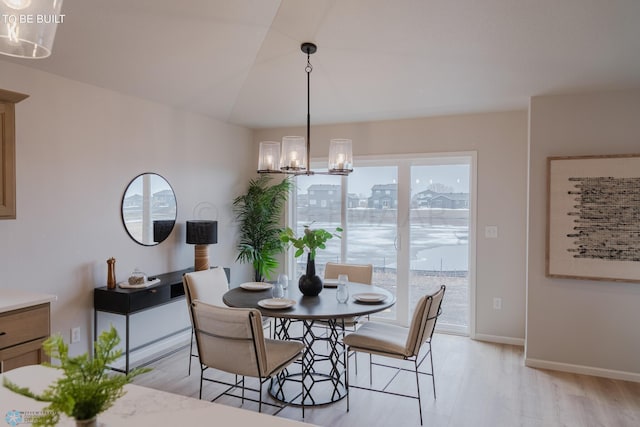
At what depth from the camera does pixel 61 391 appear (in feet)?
2.78

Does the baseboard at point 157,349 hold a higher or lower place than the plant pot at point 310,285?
lower

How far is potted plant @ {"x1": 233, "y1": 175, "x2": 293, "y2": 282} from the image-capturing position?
5145 millimetres

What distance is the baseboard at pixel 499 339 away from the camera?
438cm

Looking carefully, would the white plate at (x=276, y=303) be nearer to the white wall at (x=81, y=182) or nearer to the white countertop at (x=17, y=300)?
the white countertop at (x=17, y=300)

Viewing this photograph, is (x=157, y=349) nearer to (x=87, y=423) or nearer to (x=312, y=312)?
(x=312, y=312)

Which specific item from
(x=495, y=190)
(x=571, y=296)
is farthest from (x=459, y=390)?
(x=495, y=190)

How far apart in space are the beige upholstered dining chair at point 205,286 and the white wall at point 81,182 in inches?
33.3

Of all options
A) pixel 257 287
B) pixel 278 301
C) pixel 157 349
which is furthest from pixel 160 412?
pixel 157 349

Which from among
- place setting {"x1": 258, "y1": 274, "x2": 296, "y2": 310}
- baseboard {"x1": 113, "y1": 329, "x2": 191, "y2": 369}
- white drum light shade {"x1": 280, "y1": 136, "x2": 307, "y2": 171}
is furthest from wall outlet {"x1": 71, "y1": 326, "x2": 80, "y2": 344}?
white drum light shade {"x1": 280, "y1": 136, "x2": 307, "y2": 171}

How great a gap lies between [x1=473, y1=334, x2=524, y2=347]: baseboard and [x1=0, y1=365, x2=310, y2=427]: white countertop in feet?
12.9

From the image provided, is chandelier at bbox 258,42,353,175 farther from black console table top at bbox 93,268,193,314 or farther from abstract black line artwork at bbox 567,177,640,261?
abstract black line artwork at bbox 567,177,640,261

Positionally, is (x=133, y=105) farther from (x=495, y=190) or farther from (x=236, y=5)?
(x=495, y=190)

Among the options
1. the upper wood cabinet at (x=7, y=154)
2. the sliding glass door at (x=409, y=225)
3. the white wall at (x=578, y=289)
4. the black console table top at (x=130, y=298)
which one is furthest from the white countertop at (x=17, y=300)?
the white wall at (x=578, y=289)

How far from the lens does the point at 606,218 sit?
11.7 ft
